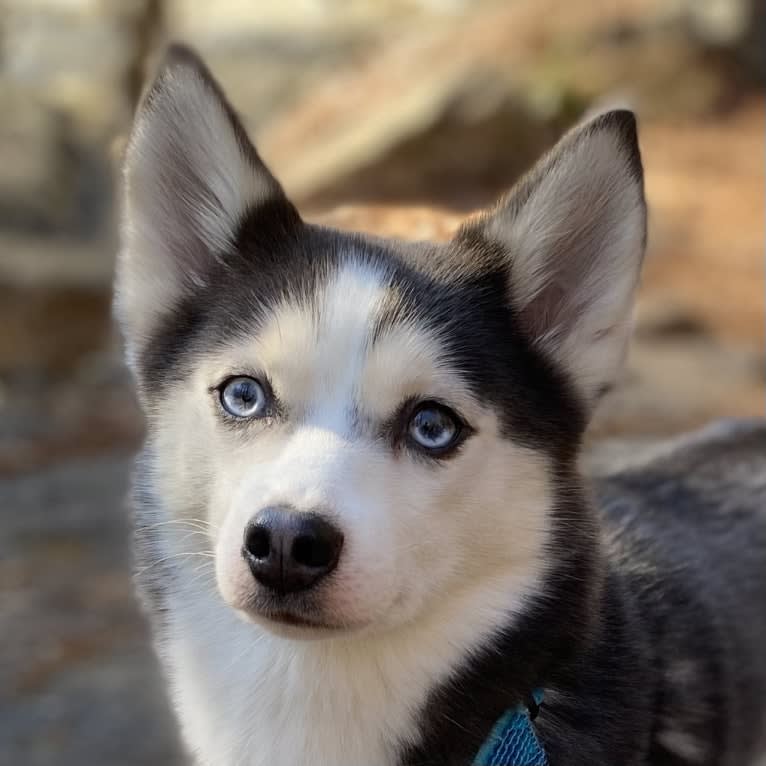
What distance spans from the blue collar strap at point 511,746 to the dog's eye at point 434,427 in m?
0.62

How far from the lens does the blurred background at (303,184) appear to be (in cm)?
515

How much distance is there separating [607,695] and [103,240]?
797cm

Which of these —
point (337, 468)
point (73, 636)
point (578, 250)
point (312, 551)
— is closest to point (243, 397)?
point (337, 468)

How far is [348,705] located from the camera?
7.78 feet

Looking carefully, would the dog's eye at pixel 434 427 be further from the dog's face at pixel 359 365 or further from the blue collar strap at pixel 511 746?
the blue collar strap at pixel 511 746

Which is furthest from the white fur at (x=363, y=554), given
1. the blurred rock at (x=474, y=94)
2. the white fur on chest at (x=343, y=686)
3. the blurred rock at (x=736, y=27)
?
the blurred rock at (x=736, y=27)

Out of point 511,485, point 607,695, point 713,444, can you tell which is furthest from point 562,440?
point 713,444

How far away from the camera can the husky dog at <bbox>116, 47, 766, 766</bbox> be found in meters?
2.21

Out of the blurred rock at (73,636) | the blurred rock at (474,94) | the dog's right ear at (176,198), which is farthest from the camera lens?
the blurred rock at (474,94)

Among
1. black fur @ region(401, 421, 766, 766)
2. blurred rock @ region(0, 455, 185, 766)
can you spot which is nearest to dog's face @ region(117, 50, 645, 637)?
black fur @ region(401, 421, 766, 766)

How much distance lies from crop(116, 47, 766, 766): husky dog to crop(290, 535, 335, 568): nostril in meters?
0.01

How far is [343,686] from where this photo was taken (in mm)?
2375

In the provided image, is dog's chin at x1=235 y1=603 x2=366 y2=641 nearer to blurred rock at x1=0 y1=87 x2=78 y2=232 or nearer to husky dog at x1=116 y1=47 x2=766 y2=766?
husky dog at x1=116 y1=47 x2=766 y2=766

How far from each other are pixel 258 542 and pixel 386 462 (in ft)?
1.07
